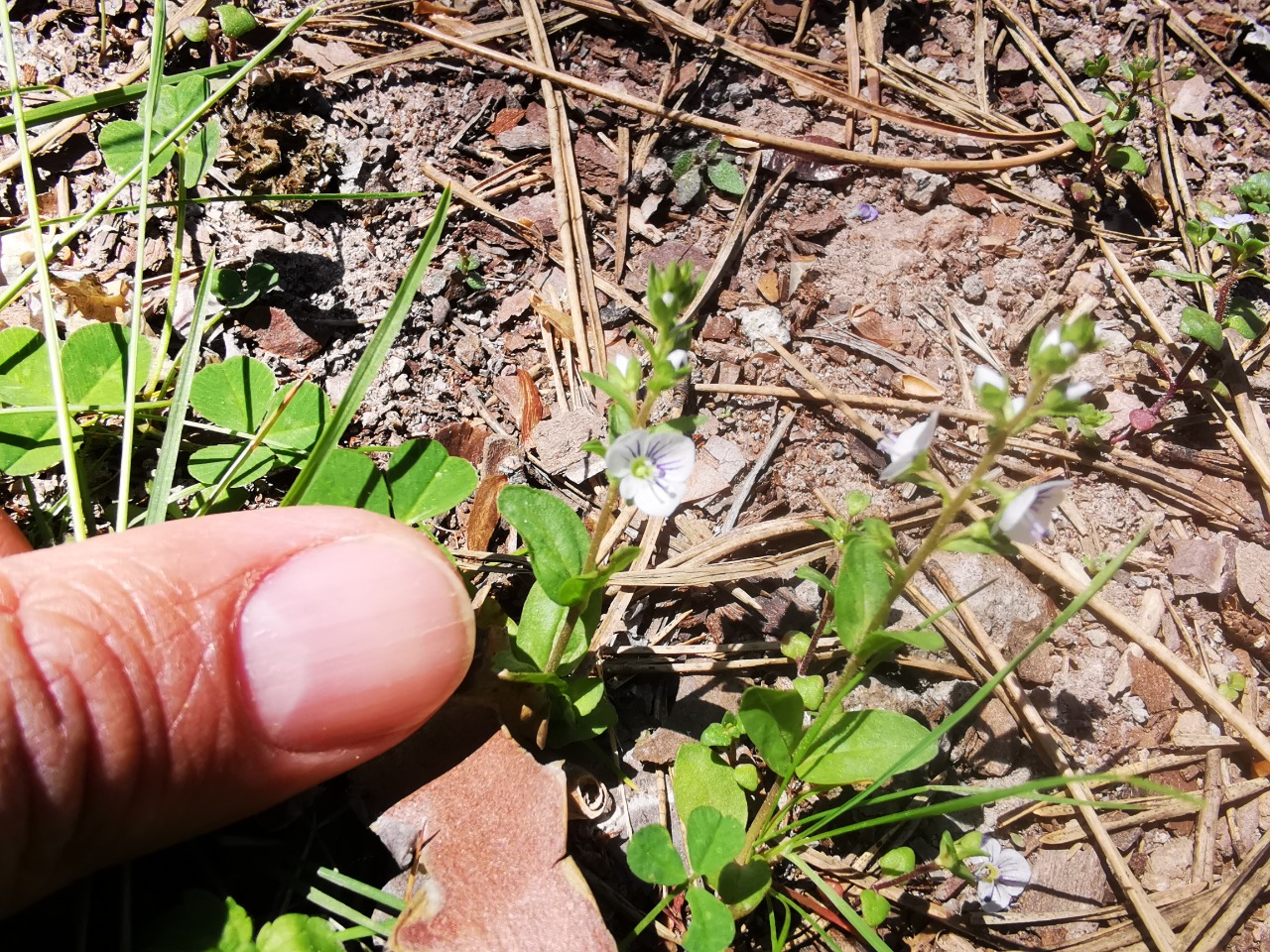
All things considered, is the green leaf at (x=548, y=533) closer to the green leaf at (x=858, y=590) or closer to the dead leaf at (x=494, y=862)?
the dead leaf at (x=494, y=862)

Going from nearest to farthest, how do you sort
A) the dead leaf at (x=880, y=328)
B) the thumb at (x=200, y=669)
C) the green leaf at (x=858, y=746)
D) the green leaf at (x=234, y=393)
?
the thumb at (x=200, y=669) < the green leaf at (x=858, y=746) < the green leaf at (x=234, y=393) < the dead leaf at (x=880, y=328)

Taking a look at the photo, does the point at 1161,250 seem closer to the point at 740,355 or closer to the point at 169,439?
the point at 740,355

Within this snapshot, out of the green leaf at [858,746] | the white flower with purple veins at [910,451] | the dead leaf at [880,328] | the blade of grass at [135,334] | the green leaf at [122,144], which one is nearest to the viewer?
the white flower with purple veins at [910,451]

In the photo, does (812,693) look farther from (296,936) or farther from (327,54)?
(327,54)

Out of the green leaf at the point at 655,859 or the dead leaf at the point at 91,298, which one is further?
the dead leaf at the point at 91,298

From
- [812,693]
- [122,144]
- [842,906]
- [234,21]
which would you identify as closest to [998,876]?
[842,906]

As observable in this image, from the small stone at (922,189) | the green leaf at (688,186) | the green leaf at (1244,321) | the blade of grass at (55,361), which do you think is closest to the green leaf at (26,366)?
the blade of grass at (55,361)

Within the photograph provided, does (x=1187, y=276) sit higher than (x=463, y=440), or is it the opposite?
(x=1187, y=276)
